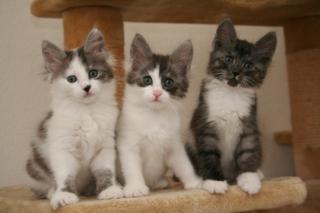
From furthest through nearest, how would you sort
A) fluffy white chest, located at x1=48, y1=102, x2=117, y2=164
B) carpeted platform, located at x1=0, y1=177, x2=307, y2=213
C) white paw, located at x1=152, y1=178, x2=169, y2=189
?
white paw, located at x1=152, y1=178, x2=169, y2=189 < fluffy white chest, located at x1=48, y1=102, x2=117, y2=164 < carpeted platform, located at x1=0, y1=177, x2=307, y2=213

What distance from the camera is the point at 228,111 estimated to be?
5.69 feet

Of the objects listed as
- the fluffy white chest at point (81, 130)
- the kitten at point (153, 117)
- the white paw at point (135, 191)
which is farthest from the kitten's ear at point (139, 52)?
the white paw at point (135, 191)

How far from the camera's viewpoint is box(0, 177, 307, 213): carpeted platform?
1368 millimetres

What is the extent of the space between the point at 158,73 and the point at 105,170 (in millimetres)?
403

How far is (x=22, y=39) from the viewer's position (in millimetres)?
2482

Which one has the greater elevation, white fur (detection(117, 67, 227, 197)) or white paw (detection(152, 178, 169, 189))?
white fur (detection(117, 67, 227, 197))

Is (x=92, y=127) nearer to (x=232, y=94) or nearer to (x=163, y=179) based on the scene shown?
(x=163, y=179)

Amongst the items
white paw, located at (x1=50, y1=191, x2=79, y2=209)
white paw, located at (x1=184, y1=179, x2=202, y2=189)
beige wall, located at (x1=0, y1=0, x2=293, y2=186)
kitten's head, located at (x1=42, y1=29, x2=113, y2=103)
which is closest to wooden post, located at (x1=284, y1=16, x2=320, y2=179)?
beige wall, located at (x1=0, y1=0, x2=293, y2=186)

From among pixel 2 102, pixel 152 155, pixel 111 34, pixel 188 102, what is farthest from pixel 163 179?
pixel 2 102

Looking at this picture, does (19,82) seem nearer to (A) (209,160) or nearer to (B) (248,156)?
(A) (209,160)

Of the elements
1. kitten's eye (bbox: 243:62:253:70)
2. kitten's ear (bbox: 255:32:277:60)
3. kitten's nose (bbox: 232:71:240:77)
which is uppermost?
kitten's ear (bbox: 255:32:277:60)

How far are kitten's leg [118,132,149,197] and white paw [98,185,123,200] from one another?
0.09 feet

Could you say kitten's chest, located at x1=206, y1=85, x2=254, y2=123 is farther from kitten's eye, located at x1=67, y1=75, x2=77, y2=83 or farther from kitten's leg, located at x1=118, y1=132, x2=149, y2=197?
kitten's eye, located at x1=67, y1=75, x2=77, y2=83

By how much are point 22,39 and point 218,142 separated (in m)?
1.35
